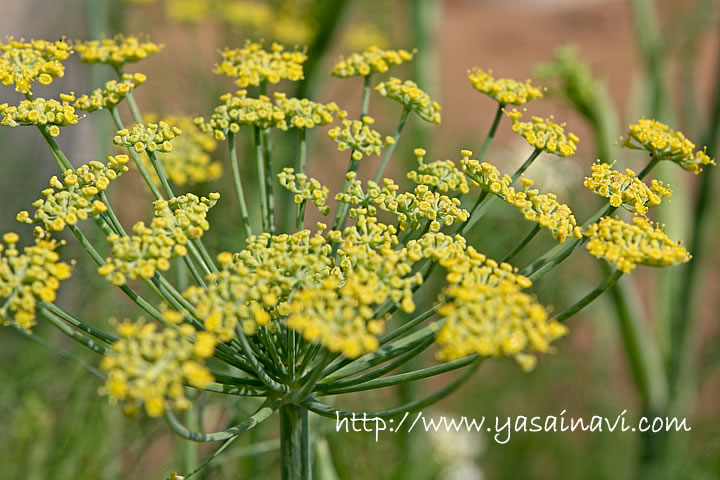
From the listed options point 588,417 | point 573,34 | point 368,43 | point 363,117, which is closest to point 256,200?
point 368,43

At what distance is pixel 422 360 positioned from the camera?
2080 millimetres

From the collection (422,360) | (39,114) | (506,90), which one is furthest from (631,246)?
(422,360)

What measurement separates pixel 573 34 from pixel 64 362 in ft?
19.6

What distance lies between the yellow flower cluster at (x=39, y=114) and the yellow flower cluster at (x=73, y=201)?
7 centimetres

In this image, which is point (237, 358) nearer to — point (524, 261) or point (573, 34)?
point (524, 261)

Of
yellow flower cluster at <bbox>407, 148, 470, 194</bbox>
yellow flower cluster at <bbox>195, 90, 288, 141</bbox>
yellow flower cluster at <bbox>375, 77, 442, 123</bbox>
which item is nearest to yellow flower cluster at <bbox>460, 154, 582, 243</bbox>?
yellow flower cluster at <bbox>407, 148, 470, 194</bbox>

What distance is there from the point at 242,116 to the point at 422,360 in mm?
1462

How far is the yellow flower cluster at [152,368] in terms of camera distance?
48 centimetres

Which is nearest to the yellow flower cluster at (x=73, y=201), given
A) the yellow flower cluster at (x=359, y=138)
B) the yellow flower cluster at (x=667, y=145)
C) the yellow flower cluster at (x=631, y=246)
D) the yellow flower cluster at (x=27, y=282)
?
the yellow flower cluster at (x=27, y=282)

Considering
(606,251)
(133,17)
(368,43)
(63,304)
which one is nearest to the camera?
(606,251)

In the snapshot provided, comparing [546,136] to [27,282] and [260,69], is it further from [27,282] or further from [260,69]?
[27,282]

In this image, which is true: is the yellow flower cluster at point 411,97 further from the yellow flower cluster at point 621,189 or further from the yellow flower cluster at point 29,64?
the yellow flower cluster at point 29,64

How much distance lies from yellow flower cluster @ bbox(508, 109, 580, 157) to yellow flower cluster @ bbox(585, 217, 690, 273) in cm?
12

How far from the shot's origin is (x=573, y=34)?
21.2 feet
